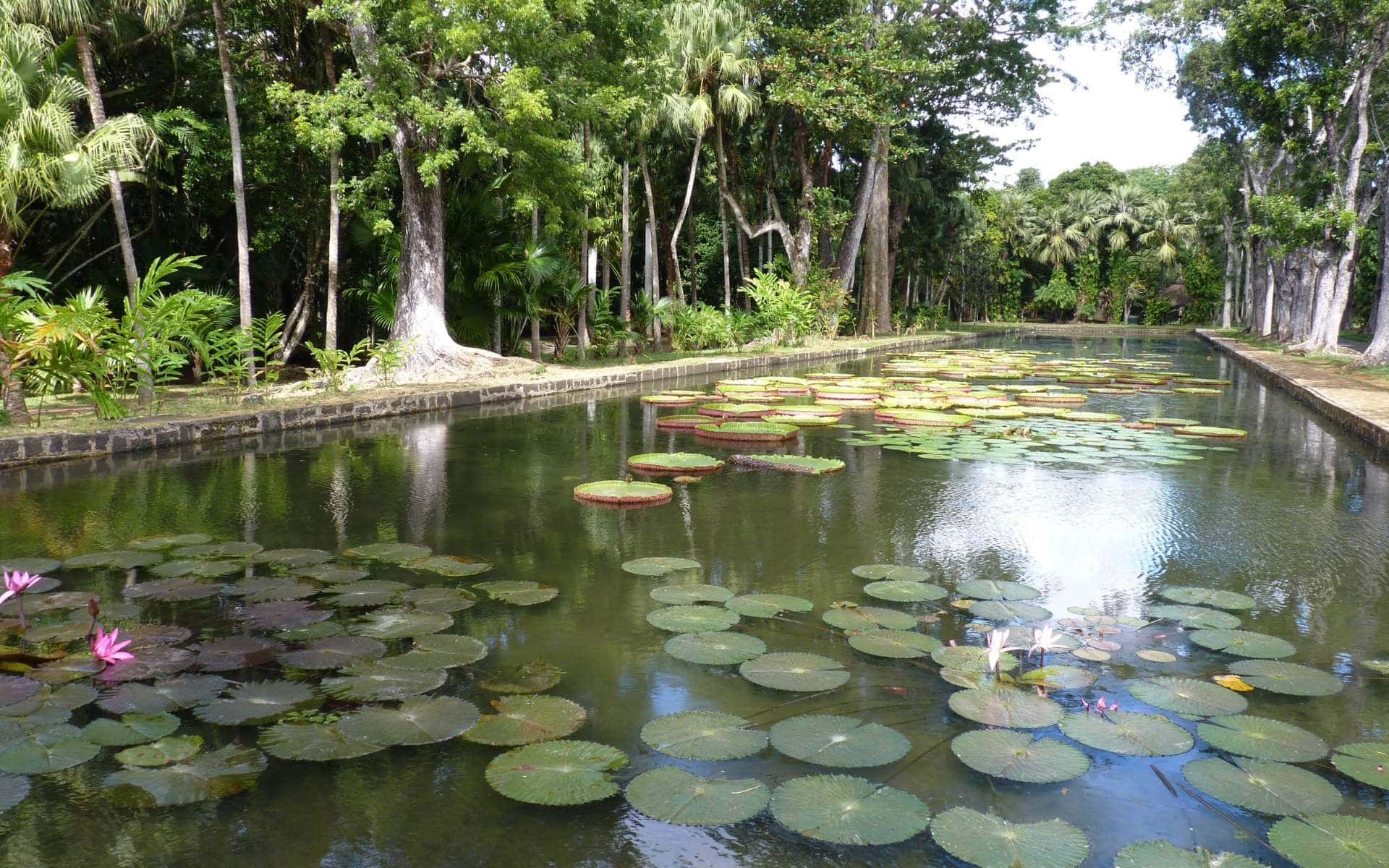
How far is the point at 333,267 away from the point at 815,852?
1177 cm

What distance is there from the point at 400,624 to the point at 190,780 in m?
1.11

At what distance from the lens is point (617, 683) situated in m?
2.88

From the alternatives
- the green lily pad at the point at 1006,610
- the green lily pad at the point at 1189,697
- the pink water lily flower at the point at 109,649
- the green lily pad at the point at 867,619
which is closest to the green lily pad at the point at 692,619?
the green lily pad at the point at 867,619

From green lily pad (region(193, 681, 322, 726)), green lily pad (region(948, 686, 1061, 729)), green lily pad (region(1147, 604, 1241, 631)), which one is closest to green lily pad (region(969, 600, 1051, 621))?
green lily pad (region(1147, 604, 1241, 631))

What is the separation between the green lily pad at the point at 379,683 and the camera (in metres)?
2.71

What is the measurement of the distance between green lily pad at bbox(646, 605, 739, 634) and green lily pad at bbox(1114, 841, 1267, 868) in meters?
1.55

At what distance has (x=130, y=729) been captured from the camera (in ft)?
8.13

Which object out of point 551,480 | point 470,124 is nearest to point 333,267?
point 470,124

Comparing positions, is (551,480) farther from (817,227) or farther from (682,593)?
(817,227)

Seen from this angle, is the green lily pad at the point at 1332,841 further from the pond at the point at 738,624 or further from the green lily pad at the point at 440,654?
the green lily pad at the point at 440,654

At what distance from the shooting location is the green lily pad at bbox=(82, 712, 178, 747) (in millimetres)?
2420

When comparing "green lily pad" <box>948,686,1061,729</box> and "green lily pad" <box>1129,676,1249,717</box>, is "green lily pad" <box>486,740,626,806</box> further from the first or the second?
"green lily pad" <box>1129,676,1249,717</box>

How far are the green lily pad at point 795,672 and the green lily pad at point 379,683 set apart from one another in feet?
2.98

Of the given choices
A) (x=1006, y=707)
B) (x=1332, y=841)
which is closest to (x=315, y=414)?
(x=1006, y=707)
